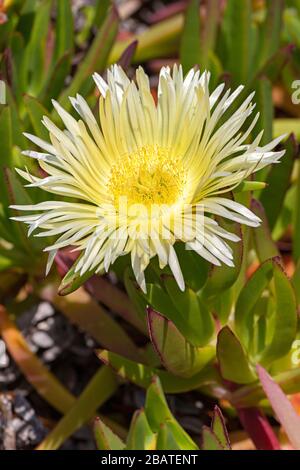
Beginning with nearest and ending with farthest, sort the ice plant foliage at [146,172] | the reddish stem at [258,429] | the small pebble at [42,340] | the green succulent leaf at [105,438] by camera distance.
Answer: the ice plant foliage at [146,172] < the green succulent leaf at [105,438] < the reddish stem at [258,429] < the small pebble at [42,340]

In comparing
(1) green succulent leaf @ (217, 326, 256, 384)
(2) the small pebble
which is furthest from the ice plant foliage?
(2) the small pebble

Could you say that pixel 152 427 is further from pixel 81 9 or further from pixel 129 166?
pixel 81 9

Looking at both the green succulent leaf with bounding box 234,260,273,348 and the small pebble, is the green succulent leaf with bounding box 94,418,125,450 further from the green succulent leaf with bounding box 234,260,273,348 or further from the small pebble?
the small pebble

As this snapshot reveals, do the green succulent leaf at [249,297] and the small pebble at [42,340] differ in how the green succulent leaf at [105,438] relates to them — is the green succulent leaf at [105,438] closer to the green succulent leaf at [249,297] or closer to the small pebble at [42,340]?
the green succulent leaf at [249,297]

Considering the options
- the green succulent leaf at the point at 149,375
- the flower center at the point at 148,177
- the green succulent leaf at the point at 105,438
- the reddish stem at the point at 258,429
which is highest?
the flower center at the point at 148,177

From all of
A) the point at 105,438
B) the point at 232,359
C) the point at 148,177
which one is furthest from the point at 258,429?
the point at 148,177

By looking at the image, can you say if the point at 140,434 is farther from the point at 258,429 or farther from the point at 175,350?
the point at 258,429

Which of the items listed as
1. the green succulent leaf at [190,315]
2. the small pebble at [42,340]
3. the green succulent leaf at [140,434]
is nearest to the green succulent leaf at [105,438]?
the green succulent leaf at [140,434]
